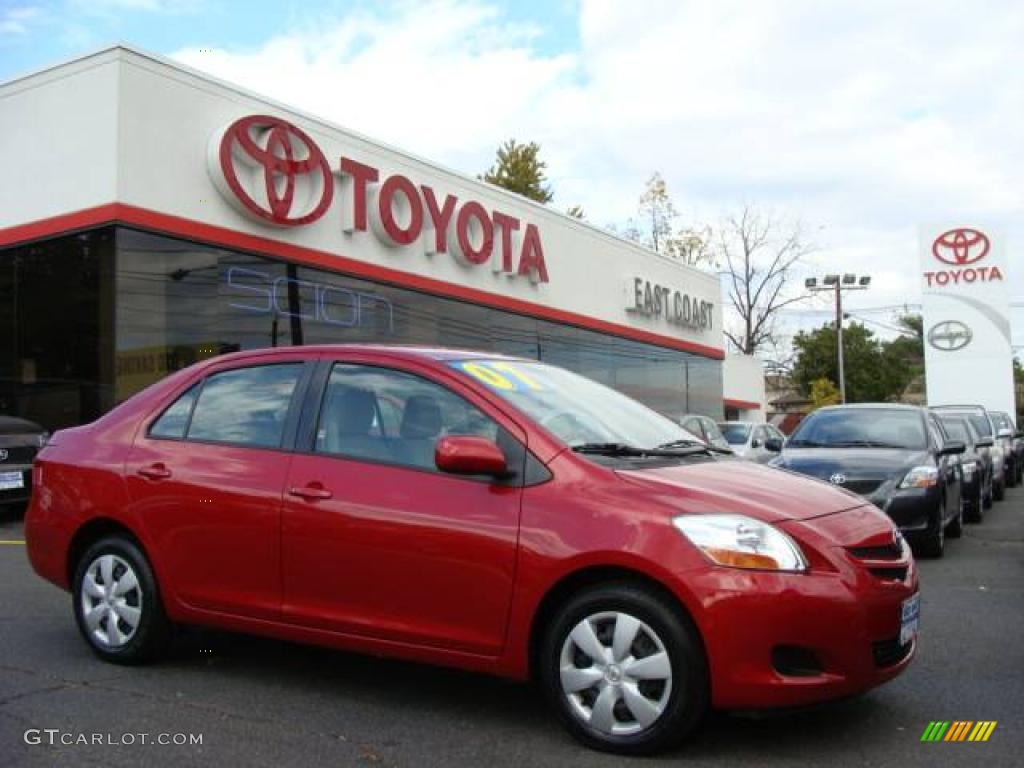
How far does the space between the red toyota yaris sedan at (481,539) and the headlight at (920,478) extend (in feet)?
15.7

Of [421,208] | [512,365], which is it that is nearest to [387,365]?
[512,365]

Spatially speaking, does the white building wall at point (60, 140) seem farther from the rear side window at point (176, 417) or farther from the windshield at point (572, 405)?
the windshield at point (572, 405)

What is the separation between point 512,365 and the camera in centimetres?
497

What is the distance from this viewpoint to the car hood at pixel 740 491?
3.88 m

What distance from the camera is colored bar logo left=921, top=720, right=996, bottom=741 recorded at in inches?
158

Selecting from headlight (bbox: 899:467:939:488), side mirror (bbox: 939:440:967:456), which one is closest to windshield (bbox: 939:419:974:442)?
side mirror (bbox: 939:440:967:456)

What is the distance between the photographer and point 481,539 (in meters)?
4.05

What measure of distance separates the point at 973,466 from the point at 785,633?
10.0 meters

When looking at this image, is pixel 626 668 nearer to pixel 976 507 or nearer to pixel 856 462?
pixel 856 462

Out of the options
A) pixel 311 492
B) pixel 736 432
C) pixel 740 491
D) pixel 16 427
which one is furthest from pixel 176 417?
pixel 736 432

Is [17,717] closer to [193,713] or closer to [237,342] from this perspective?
[193,713]

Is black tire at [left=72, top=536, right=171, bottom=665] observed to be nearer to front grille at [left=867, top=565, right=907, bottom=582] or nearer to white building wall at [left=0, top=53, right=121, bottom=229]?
front grille at [left=867, top=565, right=907, bottom=582]

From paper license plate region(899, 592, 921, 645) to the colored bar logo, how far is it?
36 centimetres

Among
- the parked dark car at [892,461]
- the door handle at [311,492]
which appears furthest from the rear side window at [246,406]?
the parked dark car at [892,461]
